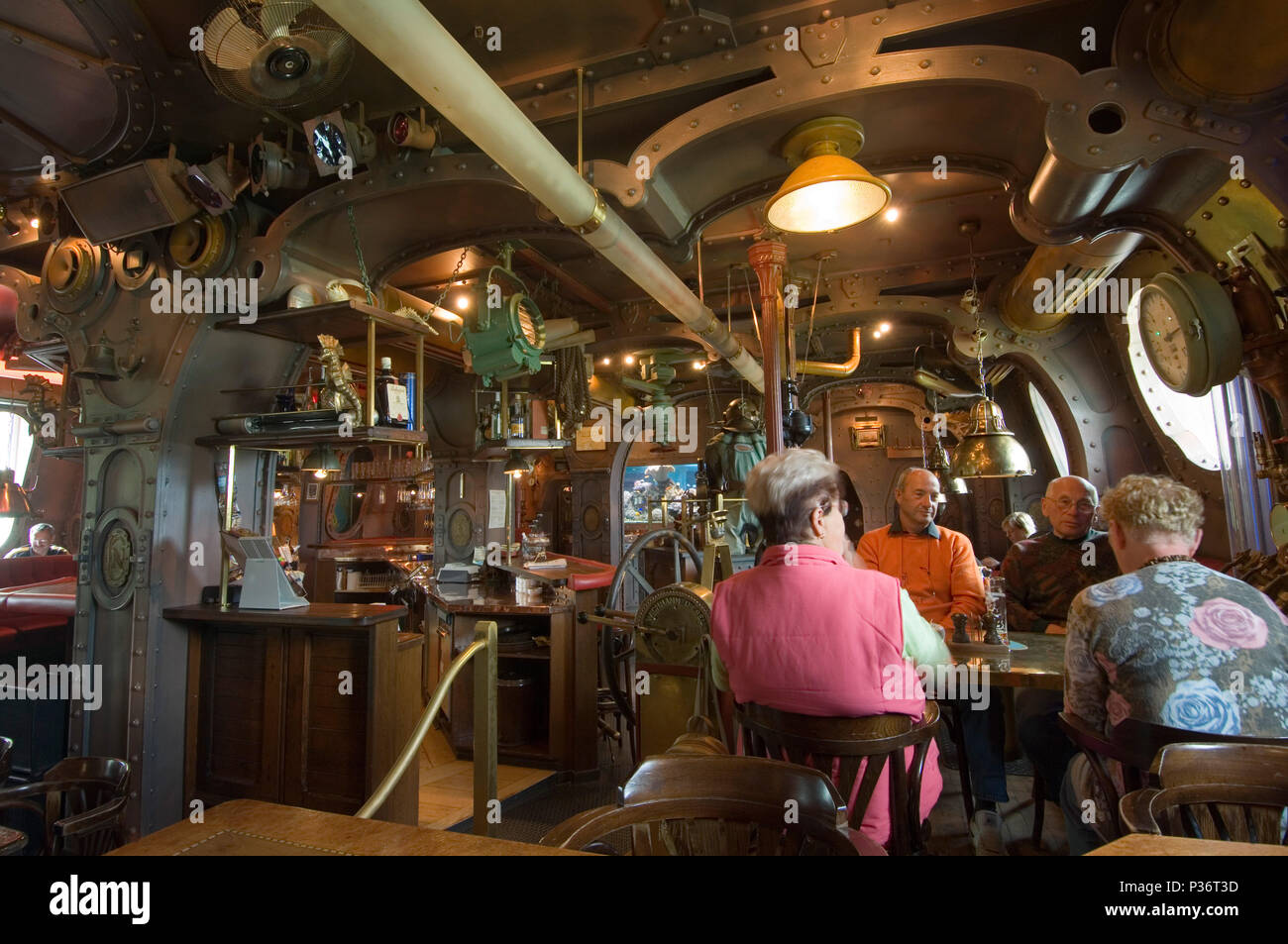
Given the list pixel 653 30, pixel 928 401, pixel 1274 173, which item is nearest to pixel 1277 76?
pixel 1274 173

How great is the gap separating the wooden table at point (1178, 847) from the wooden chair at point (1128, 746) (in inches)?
28.8

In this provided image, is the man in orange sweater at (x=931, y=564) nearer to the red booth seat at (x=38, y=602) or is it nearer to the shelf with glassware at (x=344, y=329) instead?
the shelf with glassware at (x=344, y=329)

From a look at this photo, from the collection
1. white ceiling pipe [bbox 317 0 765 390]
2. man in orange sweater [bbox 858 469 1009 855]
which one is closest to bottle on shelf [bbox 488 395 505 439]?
white ceiling pipe [bbox 317 0 765 390]

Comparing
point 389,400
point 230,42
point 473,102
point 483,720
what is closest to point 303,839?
point 483,720

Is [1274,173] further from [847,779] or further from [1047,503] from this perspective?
[847,779]

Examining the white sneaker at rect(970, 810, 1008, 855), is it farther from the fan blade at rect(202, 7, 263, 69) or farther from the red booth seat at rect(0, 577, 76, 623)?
the red booth seat at rect(0, 577, 76, 623)

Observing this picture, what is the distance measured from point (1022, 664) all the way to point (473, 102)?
109 inches

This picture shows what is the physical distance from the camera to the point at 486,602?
4.59 metres

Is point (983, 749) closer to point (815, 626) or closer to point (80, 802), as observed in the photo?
point (815, 626)

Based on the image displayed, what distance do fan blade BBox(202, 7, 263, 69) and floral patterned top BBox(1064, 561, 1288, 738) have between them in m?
3.97

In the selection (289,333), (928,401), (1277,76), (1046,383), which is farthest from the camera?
(928,401)

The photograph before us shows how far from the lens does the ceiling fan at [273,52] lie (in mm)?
2766

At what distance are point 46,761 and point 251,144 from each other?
433 cm

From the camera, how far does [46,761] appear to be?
443cm
